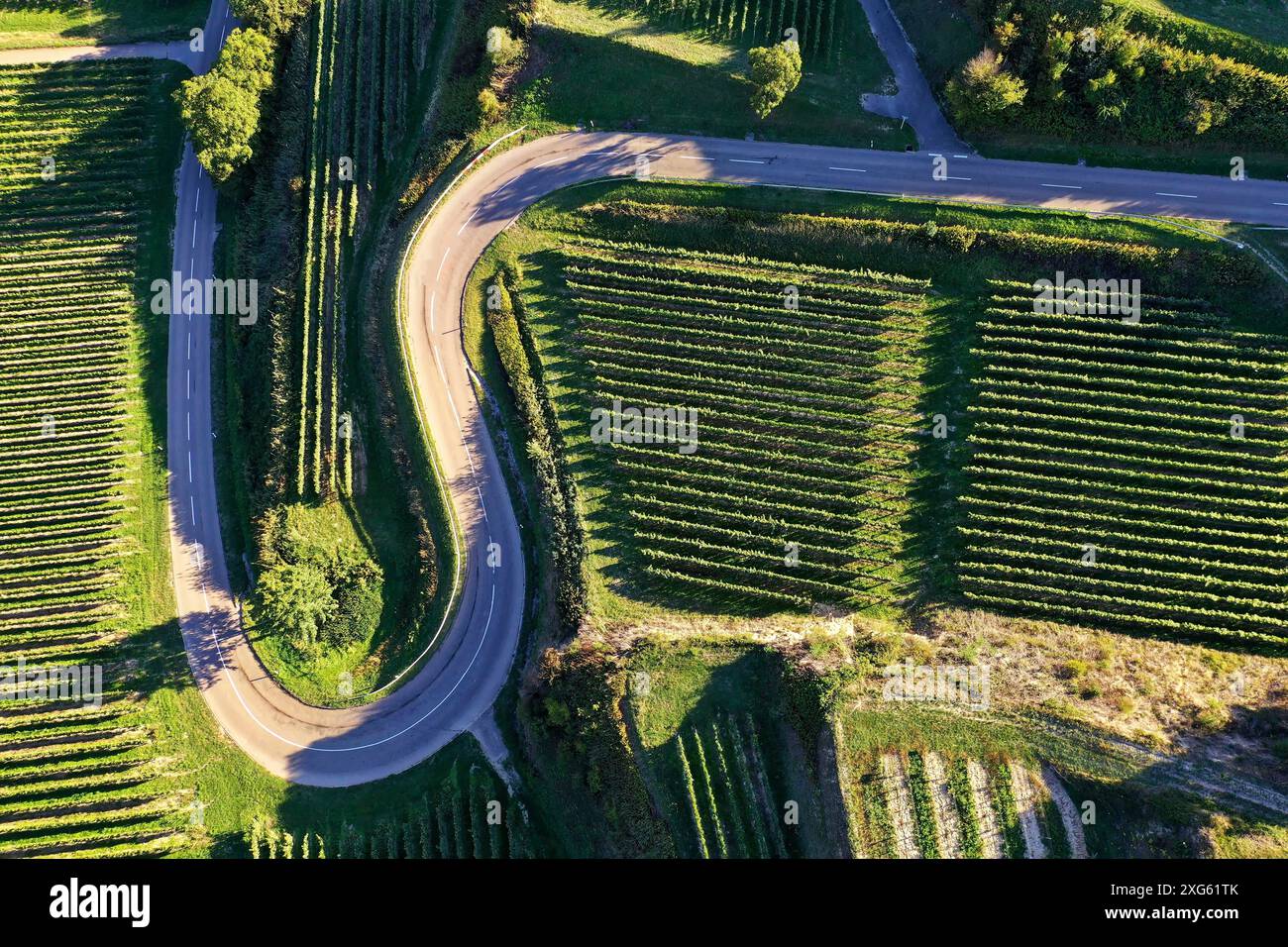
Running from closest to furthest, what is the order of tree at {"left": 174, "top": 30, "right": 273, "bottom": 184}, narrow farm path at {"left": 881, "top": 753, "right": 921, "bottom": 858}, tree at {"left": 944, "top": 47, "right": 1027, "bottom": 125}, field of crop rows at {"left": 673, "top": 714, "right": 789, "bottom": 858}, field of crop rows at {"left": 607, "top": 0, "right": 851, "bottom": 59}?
narrow farm path at {"left": 881, "top": 753, "right": 921, "bottom": 858}
field of crop rows at {"left": 673, "top": 714, "right": 789, "bottom": 858}
tree at {"left": 944, "top": 47, "right": 1027, "bottom": 125}
field of crop rows at {"left": 607, "top": 0, "right": 851, "bottom": 59}
tree at {"left": 174, "top": 30, "right": 273, "bottom": 184}

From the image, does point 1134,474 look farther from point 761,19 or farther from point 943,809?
point 761,19

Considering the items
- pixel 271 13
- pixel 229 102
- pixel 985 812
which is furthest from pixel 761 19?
pixel 985 812

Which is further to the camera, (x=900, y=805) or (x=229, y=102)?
(x=229, y=102)

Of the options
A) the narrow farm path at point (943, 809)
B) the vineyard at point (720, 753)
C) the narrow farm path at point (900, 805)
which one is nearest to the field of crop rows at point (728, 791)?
the vineyard at point (720, 753)

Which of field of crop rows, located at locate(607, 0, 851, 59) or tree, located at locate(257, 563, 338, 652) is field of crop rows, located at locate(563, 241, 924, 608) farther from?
tree, located at locate(257, 563, 338, 652)

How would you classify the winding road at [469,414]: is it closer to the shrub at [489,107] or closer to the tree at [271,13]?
the shrub at [489,107]

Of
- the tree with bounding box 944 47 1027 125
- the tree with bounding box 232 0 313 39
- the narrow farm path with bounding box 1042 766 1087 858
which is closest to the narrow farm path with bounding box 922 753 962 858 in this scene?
the narrow farm path with bounding box 1042 766 1087 858

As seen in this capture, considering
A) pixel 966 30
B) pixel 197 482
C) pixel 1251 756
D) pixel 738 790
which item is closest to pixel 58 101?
pixel 197 482
